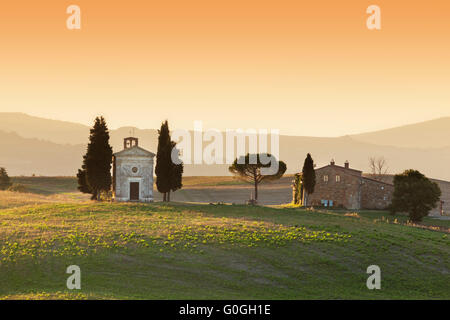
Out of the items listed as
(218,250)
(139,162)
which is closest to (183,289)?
(218,250)

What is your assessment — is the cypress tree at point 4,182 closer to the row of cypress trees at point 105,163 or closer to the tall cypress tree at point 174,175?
the row of cypress trees at point 105,163

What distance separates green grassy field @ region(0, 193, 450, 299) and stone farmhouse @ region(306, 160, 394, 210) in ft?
113

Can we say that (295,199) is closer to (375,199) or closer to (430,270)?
(375,199)

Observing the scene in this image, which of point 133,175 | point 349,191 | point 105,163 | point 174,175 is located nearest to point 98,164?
point 105,163

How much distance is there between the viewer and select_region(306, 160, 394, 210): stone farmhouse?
87.2 metres

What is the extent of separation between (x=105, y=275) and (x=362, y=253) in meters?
19.9

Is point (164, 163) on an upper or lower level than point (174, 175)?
upper

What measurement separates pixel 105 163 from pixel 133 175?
164 inches

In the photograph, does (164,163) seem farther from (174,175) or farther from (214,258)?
(214,258)

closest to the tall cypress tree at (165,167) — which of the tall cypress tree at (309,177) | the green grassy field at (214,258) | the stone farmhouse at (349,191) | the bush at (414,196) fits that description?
the green grassy field at (214,258)

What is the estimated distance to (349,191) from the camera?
87312 millimetres

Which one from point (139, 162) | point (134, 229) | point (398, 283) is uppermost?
point (139, 162)

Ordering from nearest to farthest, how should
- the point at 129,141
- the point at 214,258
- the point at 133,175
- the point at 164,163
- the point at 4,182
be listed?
the point at 214,258 < the point at 133,175 < the point at 164,163 < the point at 129,141 < the point at 4,182
